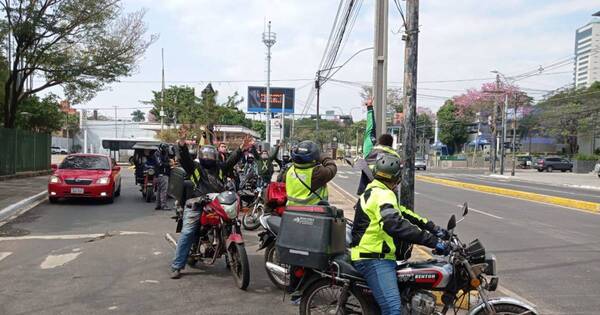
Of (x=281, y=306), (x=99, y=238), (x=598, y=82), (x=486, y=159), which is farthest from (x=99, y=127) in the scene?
(x=281, y=306)

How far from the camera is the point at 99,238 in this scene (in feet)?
29.7

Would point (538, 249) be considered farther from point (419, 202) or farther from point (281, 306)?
point (419, 202)

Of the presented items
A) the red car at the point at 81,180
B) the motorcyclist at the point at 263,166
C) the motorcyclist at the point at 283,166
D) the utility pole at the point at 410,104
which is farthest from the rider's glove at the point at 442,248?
the red car at the point at 81,180

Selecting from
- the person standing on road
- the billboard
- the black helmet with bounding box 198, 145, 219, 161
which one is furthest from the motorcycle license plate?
the billboard

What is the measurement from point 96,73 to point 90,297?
1946 cm

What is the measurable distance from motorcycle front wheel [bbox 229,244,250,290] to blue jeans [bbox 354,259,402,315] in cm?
226

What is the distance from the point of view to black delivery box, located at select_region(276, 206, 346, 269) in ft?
13.5

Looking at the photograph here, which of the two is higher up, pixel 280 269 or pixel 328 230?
pixel 328 230

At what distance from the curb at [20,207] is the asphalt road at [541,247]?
9.81m

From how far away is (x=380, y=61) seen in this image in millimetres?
9625

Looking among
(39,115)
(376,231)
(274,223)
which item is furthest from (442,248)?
(39,115)

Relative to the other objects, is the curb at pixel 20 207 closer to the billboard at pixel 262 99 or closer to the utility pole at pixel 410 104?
the utility pole at pixel 410 104

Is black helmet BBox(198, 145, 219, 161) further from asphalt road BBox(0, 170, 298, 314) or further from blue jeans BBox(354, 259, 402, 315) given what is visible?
blue jeans BBox(354, 259, 402, 315)

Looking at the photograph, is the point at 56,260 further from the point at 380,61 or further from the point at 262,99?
the point at 262,99
